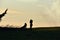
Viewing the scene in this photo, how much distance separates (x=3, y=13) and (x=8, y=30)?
221 cm

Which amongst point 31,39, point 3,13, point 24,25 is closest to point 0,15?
point 3,13

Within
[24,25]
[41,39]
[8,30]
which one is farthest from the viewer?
[24,25]

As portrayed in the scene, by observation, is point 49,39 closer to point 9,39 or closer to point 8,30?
point 9,39

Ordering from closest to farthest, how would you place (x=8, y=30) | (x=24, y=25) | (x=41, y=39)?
(x=41, y=39) → (x=8, y=30) → (x=24, y=25)

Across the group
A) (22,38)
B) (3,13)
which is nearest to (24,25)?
(3,13)

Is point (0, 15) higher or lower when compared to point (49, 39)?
higher

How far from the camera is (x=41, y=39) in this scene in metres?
23.9

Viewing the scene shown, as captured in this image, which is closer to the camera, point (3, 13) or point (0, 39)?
point (0, 39)

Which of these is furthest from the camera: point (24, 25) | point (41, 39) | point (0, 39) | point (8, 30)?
point (24, 25)

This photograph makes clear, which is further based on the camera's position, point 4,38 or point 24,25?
point 24,25

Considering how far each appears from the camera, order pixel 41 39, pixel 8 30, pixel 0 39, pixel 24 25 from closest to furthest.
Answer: pixel 0 39, pixel 41 39, pixel 8 30, pixel 24 25

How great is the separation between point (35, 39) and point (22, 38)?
132cm

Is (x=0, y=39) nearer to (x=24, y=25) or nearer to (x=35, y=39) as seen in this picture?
(x=35, y=39)

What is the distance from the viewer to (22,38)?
78.9 feet
